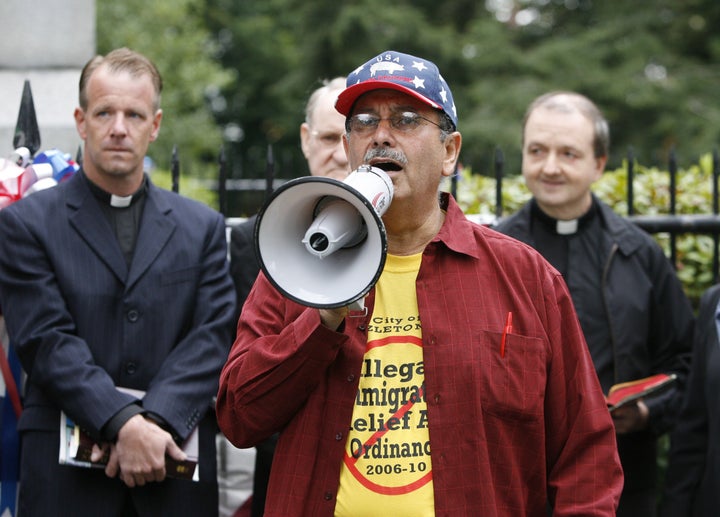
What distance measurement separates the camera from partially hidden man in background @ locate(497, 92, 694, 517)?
13.9 ft

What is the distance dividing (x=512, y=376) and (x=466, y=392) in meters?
0.15

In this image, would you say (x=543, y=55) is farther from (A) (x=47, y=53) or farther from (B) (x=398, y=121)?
(B) (x=398, y=121)

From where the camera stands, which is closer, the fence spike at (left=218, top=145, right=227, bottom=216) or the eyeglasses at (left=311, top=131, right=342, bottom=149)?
the eyeglasses at (left=311, top=131, right=342, bottom=149)

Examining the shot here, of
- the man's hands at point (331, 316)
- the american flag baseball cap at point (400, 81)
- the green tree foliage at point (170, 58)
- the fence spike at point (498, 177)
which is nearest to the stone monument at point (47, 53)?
the fence spike at point (498, 177)

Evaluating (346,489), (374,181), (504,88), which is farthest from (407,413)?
(504,88)

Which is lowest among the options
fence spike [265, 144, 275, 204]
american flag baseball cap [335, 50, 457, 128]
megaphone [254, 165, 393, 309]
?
megaphone [254, 165, 393, 309]

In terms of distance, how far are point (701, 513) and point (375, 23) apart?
17096 mm

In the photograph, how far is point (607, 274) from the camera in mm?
4297

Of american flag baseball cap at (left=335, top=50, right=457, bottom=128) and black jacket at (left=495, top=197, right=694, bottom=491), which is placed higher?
american flag baseball cap at (left=335, top=50, right=457, bottom=128)

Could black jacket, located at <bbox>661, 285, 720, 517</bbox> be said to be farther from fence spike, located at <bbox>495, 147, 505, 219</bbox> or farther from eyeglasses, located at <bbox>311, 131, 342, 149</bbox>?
eyeglasses, located at <bbox>311, 131, 342, 149</bbox>

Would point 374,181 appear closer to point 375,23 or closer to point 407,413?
point 407,413

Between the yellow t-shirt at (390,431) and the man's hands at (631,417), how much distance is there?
67.9 inches

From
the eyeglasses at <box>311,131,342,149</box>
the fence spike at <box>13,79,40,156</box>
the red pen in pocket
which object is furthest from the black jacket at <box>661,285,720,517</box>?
the fence spike at <box>13,79,40,156</box>

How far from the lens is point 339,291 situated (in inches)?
98.1
